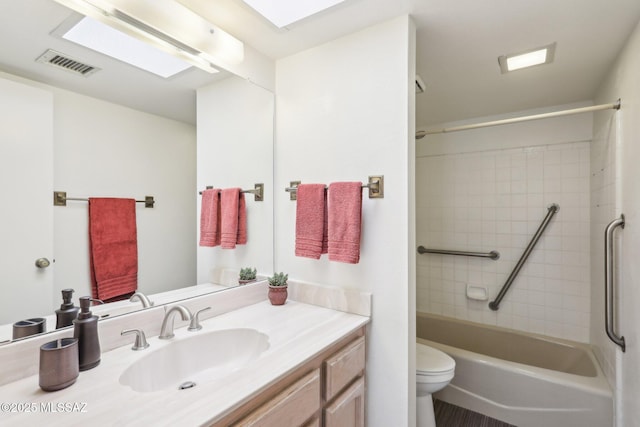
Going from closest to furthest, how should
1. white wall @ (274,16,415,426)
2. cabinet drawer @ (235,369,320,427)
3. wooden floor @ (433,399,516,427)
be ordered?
cabinet drawer @ (235,369,320,427) → white wall @ (274,16,415,426) → wooden floor @ (433,399,516,427)

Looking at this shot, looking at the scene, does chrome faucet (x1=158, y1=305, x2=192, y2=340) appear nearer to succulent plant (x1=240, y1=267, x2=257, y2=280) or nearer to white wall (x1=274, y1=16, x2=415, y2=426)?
succulent plant (x1=240, y1=267, x2=257, y2=280)

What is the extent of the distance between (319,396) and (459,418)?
1.51m

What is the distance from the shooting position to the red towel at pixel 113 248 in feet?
3.58

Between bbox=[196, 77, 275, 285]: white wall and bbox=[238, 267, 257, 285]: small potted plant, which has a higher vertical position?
bbox=[196, 77, 275, 285]: white wall

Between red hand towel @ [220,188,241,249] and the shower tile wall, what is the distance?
2033 mm

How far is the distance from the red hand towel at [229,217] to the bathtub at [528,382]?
1729mm

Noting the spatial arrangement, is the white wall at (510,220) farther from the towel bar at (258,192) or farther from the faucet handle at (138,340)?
the faucet handle at (138,340)

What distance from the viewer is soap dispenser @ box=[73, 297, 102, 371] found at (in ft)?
2.98

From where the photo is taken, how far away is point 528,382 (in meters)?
1.93

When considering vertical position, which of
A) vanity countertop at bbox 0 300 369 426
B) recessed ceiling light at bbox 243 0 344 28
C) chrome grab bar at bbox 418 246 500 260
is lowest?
vanity countertop at bbox 0 300 369 426

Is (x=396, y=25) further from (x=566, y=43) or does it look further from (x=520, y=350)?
(x=520, y=350)

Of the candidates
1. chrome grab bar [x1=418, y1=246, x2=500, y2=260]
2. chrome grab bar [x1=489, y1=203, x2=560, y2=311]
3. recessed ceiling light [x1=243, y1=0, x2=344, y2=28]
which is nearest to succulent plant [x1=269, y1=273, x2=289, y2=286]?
recessed ceiling light [x1=243, y1=0, x2=344, y2=28]

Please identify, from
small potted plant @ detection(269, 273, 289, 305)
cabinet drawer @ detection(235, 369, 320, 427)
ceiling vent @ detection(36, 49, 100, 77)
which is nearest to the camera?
cabinet drawer @ detection(235, 369, 320, 427)

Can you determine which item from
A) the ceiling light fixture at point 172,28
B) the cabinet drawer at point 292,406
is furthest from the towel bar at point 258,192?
the cabinet drawer at point 292,406
